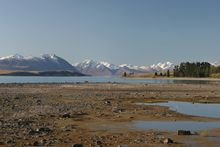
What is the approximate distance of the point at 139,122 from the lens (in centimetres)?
3033

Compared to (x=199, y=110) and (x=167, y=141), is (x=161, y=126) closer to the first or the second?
(x=167, y=141)

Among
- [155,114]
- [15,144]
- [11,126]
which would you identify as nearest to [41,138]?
[15,144]

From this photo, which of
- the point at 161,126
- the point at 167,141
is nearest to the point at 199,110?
the point at 161,126

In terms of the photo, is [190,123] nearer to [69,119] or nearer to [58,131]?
[69,119]

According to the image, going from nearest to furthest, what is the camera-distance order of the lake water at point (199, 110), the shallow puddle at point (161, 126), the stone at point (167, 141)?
the stone at point (167, 141), the shallow puddle at point (161, 126), the lake water at point (199, 110)

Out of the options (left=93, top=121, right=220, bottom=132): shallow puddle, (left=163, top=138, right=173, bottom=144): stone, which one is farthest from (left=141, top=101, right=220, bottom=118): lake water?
(left=163, top=138, right=173, bottom=144): stone

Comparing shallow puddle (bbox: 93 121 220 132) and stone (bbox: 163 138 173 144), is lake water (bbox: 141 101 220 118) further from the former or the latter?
stone (bbox: 163 138 173 144)

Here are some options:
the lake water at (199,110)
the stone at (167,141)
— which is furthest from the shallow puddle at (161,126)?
the lake water at (199,110)

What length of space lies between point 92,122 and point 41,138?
845 cm

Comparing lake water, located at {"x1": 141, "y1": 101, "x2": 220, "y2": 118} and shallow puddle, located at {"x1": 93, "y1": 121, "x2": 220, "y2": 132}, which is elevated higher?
lake water, located at {"x1": 141, "y1": 101, "x2": 220, "y2": 118}

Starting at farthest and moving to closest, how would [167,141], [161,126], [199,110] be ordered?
[199,110], [161,126], [167,141]

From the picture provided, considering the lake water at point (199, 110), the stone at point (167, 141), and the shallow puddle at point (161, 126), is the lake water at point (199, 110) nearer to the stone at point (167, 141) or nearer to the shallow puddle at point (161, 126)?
the shallow puddle at point (161, 126)

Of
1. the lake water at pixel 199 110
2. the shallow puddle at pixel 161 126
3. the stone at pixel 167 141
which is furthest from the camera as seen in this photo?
the lake water at pixel 199 110

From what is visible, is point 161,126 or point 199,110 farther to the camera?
point 199,110
